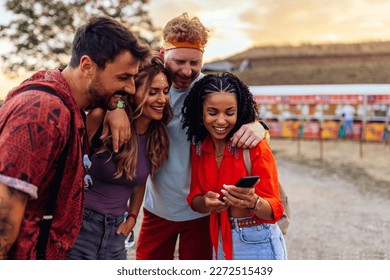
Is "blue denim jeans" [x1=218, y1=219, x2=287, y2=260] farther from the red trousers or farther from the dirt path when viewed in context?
the dirt path

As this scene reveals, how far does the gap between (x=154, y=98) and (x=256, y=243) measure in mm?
838

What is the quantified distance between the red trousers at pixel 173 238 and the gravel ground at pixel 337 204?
1.80 m

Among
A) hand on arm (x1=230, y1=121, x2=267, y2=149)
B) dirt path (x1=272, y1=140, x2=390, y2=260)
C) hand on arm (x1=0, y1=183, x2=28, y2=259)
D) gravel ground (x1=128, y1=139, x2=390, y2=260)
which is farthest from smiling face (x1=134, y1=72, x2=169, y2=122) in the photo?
dirt path (x1=272, y1=140, x2=390, y2=260)

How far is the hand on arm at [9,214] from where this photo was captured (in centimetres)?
113

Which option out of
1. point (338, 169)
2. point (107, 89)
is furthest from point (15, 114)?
point (338, 169)

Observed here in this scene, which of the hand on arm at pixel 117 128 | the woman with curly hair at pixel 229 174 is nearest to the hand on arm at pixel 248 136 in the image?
the woman with curly hair at pixel 229 174

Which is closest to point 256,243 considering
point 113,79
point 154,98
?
point 154,98

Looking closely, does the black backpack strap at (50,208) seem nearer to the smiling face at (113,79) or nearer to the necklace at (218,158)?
the smiling face at (113,79)

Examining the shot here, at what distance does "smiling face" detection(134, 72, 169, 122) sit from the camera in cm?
191

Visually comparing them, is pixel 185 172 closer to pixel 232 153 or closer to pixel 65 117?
pixel 232 153

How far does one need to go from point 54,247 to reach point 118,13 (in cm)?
1316

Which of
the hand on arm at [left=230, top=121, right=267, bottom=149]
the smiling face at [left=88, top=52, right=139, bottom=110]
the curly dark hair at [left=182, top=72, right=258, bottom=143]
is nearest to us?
the smiling face at [left=88, top=52, right=139, bottom=110]

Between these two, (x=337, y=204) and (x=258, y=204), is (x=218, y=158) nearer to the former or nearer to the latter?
(x=258, y=204)

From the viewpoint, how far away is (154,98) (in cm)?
192
